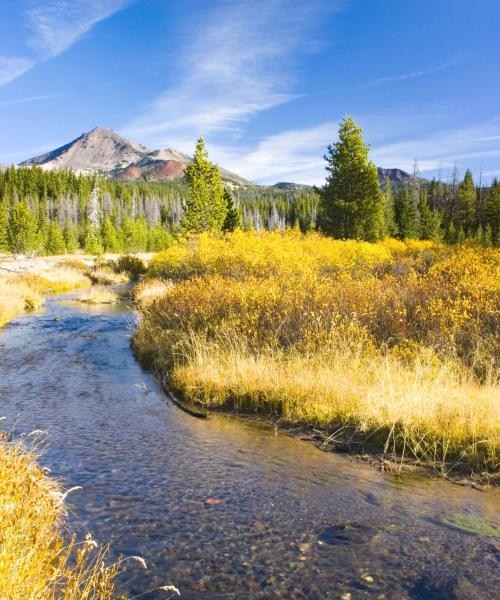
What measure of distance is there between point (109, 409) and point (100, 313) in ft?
51.2

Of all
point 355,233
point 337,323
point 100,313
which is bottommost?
point 100,313

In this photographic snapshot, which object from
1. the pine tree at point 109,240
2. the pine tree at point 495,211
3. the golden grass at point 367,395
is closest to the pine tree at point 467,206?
the pine tree at point 495,211

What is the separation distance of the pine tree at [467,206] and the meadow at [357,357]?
A: 241 feet

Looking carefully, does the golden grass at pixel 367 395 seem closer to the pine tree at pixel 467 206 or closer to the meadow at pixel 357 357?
the meadow at pixel 357 357

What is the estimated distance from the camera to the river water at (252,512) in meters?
4.27

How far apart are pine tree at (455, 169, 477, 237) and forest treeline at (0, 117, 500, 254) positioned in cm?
17

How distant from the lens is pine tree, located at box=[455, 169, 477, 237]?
82250 mm

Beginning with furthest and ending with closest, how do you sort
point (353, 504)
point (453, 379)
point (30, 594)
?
1. point (453, 379)
2. point (353, 504)
3. point (30, 594)

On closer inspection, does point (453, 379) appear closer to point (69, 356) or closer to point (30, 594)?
point (30, 594)

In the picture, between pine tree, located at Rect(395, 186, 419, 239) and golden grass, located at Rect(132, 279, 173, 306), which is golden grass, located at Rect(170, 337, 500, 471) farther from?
pine tree, located at Rect(395, 186, 419, 239)

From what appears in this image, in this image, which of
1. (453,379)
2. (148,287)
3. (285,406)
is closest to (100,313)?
(148,287)

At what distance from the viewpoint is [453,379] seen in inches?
319

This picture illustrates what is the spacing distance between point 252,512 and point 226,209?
51736mm

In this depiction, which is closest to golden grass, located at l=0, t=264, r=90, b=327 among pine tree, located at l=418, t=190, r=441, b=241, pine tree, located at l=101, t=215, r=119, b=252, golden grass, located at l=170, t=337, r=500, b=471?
golden grass, located at l=170, t=337, r=500, b=471
